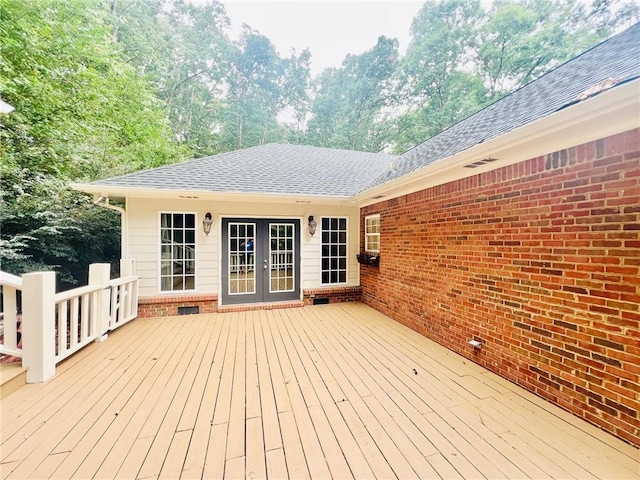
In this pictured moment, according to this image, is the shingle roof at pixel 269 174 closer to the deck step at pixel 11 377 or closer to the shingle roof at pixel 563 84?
the shingle roof at pixel 563 84

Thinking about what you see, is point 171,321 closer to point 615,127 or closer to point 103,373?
point 103,373

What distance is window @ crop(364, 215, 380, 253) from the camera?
6.00 metres

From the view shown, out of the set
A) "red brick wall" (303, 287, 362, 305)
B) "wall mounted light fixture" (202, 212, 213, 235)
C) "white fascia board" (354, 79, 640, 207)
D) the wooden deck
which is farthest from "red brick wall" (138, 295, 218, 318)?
"white fascia board" (354, 79, 640, 207)

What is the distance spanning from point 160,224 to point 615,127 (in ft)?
21.2

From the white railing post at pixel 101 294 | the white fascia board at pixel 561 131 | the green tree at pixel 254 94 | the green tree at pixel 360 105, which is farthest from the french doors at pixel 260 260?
the green tree at pixel 360 105

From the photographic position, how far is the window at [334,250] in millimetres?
6500

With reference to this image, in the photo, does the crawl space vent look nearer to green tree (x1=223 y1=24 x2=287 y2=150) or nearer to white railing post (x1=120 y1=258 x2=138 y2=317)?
white railing post (x1=120 y1=258 x2=138 y2=317)

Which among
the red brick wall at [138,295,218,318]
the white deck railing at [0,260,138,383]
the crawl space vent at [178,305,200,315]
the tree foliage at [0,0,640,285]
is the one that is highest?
the tree foliage at [0,0,640,285]

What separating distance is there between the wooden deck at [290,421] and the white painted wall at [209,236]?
205cm

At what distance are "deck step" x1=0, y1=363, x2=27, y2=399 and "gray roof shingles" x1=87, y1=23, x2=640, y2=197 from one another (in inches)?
121

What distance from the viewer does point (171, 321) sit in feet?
16.4

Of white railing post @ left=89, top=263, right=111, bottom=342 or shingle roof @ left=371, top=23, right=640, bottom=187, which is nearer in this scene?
shingle roof @ left=371, top=23, right=640, bottom=187

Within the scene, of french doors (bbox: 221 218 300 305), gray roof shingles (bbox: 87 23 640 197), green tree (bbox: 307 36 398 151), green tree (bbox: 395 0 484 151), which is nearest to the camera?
gray roof shingles (bbox: 87 23 640 197)

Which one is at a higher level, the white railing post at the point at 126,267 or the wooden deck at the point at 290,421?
the white railing post at the point at 126,267
